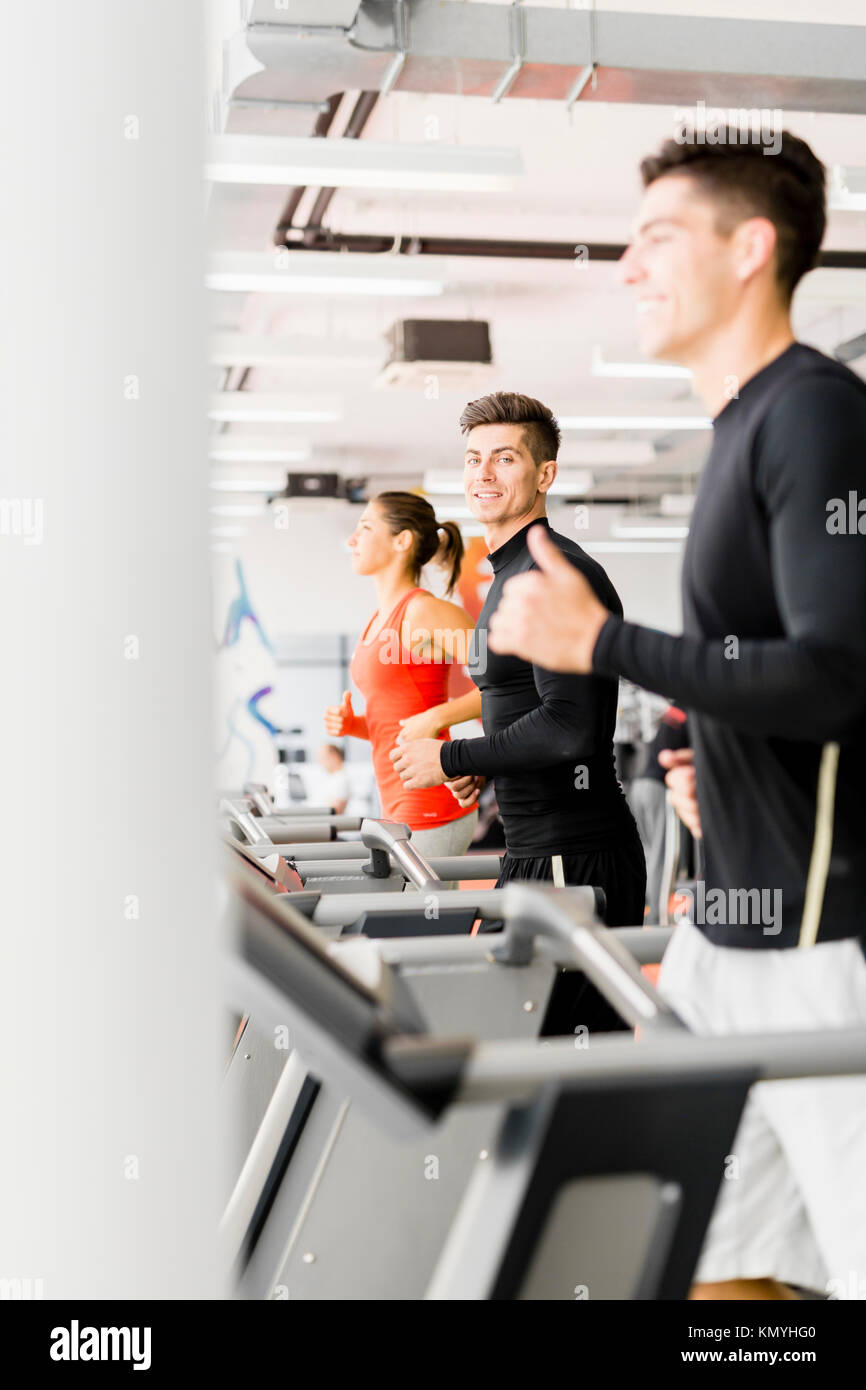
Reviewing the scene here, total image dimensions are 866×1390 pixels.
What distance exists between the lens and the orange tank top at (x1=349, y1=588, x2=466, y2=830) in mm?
3207

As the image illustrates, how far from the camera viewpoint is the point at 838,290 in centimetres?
665

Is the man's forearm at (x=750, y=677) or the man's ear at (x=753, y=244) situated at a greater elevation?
the man's ear at (x=753, y=244)

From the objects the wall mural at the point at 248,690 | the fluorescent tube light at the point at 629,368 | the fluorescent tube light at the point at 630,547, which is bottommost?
the wall mural at the point at 248,690

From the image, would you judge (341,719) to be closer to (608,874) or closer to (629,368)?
(608,874)

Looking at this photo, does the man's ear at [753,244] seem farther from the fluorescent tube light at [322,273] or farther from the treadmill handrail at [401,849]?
the fluorescent tube light at [322,273]

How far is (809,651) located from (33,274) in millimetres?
722

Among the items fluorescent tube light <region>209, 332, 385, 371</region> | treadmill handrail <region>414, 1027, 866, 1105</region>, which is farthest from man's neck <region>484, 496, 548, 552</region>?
fluorescent tube light <region>209, 332, 385, 371</region>

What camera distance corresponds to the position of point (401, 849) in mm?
2633

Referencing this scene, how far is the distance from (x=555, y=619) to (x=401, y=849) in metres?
1.36

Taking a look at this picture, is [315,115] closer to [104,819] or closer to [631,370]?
[631,370]

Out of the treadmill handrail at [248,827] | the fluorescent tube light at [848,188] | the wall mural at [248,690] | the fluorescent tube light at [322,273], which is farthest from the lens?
the wall mural at [248,690]

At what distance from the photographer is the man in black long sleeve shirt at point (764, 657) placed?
1261mm

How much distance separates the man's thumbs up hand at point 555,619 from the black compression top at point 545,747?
2.97ft

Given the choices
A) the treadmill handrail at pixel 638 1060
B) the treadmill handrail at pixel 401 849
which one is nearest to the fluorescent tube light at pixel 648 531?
the treadmill handrail at pixel 401 849
